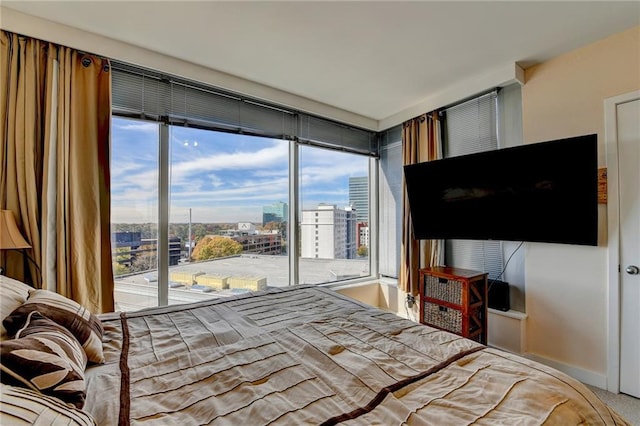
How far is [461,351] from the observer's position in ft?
4.04

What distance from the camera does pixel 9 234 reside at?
1.71m

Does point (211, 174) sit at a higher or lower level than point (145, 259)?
higher

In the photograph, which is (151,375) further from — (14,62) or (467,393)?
(14,62)

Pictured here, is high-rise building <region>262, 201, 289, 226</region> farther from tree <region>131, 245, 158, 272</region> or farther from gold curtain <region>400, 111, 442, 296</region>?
gold curtain <region>400, 111, 442, 296</region>

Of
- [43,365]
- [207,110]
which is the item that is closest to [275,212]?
[207,110]

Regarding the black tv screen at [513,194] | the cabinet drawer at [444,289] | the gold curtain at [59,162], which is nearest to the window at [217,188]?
the gold curtain at [59,162]

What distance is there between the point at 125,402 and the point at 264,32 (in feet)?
7.49

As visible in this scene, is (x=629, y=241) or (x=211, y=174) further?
(x=211, y=174)

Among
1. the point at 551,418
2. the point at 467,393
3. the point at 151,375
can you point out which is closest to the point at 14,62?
the point at 151,375

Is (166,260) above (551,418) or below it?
above

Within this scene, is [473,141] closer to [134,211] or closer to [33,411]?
[134,211]

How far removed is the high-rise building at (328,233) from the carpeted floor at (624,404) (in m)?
2.66

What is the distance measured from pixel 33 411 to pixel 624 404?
319cm

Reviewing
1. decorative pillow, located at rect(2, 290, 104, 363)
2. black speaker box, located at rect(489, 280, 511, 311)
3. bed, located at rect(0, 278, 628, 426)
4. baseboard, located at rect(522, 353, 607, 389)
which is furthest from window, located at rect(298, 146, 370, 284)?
decorative pillow, located at rect(2, 290, 104, 363)
